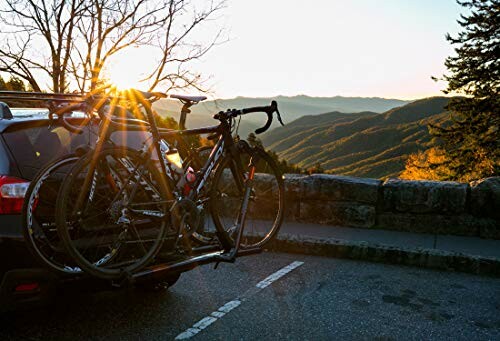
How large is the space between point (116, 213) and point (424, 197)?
4.94 meters

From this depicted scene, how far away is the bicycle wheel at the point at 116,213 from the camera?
3072 millimetres

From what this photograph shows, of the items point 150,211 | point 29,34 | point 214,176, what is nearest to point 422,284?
point 214,176

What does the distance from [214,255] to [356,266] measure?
2598 millimetres

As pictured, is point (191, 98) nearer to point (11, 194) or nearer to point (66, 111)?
point (66, 111)

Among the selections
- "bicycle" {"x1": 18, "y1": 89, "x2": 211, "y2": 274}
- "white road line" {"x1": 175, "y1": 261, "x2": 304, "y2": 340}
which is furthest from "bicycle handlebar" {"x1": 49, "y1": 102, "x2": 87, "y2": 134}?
"white road line" {"x1": 175, "y1": 261, "x2": 304, "y2": 340}

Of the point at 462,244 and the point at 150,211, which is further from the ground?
the point at 150,211

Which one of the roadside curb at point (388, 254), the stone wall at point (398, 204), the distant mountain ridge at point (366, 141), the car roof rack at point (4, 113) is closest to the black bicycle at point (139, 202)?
the car roof rack at point (4, 113)

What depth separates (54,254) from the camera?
3039 mm

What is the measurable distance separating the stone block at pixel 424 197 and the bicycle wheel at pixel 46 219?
505cm

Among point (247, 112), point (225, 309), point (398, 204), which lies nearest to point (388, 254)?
point (398, 204)

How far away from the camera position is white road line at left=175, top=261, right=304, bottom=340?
11.9 ft

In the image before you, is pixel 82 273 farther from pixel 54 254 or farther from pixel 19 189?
pixel 19 189

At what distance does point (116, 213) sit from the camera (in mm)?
3215

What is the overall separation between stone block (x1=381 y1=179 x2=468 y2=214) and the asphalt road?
159cm
